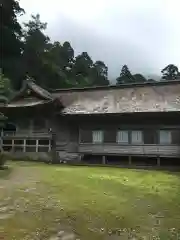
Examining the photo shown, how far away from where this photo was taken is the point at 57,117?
2867 cm

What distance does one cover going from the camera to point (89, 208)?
11.5 meters

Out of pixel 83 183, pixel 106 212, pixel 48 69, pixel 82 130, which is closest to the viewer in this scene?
pixel 106 212

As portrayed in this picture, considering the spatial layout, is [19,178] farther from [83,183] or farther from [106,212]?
[106,212]

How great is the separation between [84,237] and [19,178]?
345 inches

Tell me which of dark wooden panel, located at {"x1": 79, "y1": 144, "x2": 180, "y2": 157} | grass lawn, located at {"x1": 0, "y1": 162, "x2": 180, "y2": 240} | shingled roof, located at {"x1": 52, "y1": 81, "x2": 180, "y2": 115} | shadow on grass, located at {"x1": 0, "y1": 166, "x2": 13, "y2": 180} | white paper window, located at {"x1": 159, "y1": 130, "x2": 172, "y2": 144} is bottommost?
grass lawn, located at {"x1": 0, "y1": 162, "x2": 180, "y2": 240}

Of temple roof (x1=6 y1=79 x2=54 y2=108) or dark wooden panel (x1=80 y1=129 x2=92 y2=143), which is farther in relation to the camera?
temple roof (x1=6 y1=79 x2=54 y2=108)

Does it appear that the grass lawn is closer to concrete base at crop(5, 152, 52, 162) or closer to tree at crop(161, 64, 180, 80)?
concrete base at crop(5, 152, 52, 162)

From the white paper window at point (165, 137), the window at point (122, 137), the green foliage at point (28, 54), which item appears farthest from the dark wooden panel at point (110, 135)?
the green foliage at point (28, 54)

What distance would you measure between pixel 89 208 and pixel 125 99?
17310 mm

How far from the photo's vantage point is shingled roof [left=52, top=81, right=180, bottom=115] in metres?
25.7

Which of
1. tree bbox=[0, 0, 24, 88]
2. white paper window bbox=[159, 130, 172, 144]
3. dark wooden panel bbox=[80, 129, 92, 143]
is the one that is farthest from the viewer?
tree bbox=[0, 0, 24, 88]

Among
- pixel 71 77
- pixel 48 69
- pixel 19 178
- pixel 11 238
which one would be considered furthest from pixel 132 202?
pixel 71 77

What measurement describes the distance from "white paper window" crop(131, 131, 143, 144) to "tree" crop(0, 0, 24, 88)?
99.1 ft

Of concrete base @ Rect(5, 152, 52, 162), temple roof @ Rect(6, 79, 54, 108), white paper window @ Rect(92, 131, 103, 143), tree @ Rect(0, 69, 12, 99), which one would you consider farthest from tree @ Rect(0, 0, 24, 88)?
white paper window @ Rect(92, 131, 103, 143)
